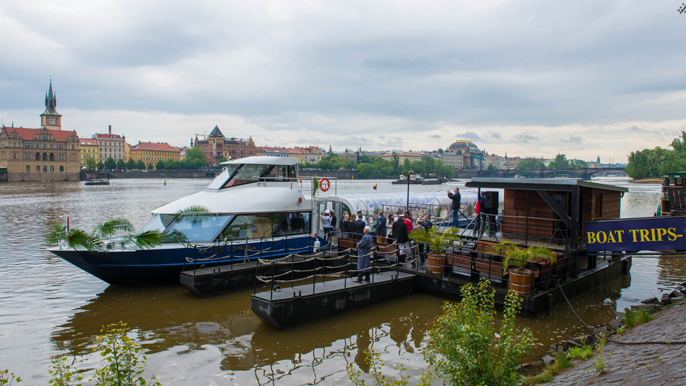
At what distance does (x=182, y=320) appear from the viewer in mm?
12516

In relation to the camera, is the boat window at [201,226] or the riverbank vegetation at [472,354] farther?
the boat window at [201,226]

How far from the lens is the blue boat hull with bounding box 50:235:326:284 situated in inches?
558

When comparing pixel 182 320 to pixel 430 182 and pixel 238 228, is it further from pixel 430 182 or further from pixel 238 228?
pixel 430 182

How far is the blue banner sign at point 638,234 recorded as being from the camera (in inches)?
478

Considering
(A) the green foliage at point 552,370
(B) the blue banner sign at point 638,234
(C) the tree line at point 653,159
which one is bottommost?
(A) the green foliage at point 552,370

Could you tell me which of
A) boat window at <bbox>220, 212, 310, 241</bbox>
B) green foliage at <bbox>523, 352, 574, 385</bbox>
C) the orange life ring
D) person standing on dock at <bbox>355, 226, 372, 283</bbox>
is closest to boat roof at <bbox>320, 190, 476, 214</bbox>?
the orange life ring

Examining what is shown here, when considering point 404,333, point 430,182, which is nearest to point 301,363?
point 404,333

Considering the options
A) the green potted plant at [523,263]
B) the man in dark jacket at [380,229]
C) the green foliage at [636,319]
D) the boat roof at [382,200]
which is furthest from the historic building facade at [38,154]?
the green foliage at [636,319]

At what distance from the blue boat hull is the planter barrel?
19.2 feet

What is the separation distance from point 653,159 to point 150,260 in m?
147

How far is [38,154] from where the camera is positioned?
469 feet

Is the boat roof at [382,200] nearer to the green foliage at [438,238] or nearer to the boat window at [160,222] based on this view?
the green foliage at [438,238]

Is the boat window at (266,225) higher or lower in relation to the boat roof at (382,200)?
lower

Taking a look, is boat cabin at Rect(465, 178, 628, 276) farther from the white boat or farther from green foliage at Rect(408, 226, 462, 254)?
the white boat
